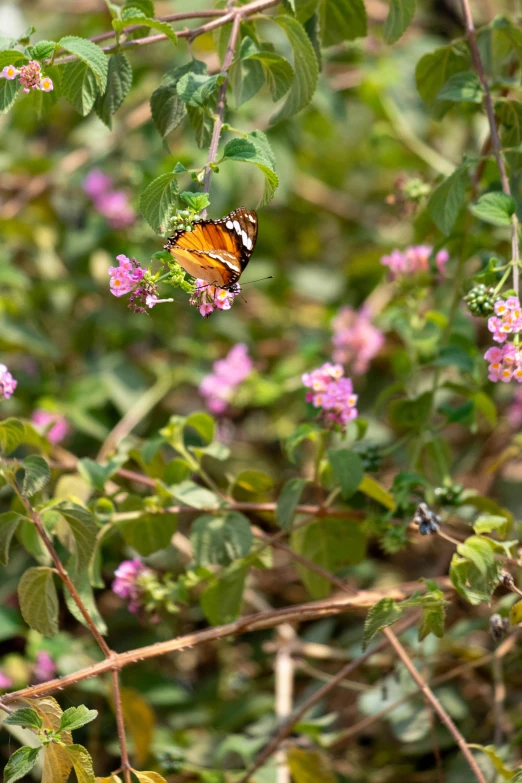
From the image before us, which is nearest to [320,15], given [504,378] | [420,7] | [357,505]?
[504,378]

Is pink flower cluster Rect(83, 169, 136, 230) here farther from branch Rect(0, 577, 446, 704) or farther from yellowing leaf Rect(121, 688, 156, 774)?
branch Rect(0, 577, 446, 704)

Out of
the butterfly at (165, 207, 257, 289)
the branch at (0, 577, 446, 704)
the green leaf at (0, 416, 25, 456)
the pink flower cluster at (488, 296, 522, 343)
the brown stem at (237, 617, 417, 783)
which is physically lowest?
the brown stem at (237, 617, 417, 783)

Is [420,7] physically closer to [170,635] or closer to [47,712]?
[170,635]

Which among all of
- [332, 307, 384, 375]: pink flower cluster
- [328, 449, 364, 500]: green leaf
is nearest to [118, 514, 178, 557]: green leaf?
[328, 449, 364, 500]: green leaf

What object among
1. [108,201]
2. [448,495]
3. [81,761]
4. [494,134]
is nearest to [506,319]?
[494,134]

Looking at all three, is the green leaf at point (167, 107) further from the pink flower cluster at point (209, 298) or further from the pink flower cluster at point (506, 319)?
the pink flower cluster at point (506, 319)
